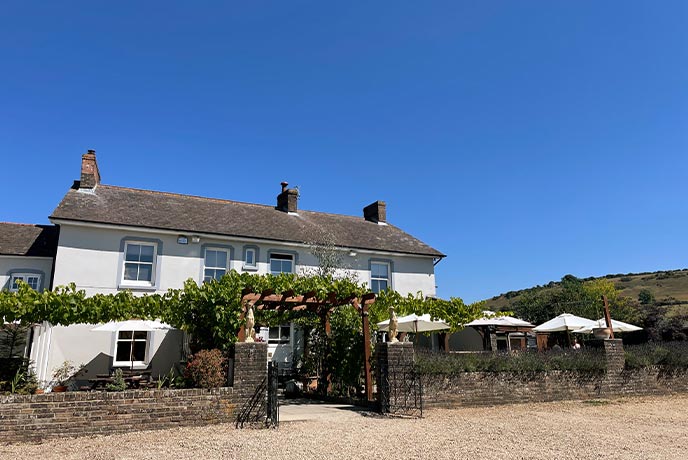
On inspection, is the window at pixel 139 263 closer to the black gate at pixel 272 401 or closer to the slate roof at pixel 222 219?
the slate roof at pixel 222 219

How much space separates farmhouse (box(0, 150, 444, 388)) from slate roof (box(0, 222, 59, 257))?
0.12 ft

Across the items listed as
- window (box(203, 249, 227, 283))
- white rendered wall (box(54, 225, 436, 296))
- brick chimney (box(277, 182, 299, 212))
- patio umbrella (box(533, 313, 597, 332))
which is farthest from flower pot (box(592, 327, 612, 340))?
brick chimney (box(277, 182, 299, 212))

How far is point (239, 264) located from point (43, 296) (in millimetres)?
7253

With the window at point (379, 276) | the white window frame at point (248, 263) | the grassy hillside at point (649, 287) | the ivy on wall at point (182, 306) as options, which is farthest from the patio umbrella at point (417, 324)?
the grassy hillside at point (649, 287)

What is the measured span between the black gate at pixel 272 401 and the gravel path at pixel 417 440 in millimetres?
227

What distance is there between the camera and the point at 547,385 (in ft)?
43.0

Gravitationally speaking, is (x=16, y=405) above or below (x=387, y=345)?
below

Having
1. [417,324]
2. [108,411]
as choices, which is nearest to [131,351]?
[108,411]

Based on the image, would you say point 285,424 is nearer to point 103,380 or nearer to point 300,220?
point 103,380

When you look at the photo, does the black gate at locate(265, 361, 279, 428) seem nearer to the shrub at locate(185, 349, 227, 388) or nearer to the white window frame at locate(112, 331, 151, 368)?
the shrub at locate(185, 349, 227, 388)

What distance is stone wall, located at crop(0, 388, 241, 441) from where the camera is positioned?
8266 mm

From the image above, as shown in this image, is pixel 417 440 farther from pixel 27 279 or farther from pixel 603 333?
pixel 27 279

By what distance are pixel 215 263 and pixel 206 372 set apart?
32.7 feet

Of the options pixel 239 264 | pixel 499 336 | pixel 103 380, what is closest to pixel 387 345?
pixel 103 380
